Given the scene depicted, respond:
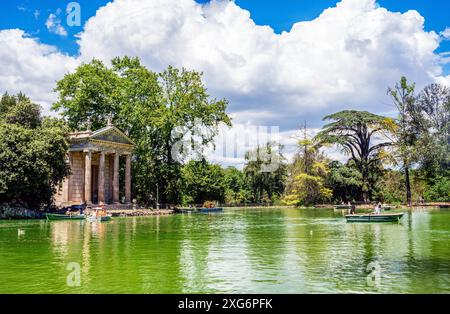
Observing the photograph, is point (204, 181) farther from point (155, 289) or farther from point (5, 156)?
point (155, 289)

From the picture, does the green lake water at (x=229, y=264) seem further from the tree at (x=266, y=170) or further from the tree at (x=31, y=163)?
the tree at (x=266, y=170)

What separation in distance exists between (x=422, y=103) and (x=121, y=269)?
6081 cm

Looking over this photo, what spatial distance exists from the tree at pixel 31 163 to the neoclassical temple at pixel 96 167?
24.6 ft

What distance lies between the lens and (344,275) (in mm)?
13094

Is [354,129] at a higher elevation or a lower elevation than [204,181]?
higher

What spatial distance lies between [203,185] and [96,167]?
2336cm

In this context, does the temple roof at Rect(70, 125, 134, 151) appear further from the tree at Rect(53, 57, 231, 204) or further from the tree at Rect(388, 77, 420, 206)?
the tree at Rect(388, 77, 420, 206)

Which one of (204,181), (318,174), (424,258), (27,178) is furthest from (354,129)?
(424,258)

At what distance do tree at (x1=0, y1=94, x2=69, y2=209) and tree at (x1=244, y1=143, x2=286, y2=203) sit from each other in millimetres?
47925

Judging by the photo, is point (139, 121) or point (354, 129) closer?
point (139, 121)

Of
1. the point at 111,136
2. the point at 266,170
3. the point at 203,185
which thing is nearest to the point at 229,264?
the point at 111,136

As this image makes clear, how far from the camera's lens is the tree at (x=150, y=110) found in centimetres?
6125

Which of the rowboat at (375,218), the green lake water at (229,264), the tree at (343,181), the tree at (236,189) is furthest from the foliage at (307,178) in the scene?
the green lake water at (229,264)

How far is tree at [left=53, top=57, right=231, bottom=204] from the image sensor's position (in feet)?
201
